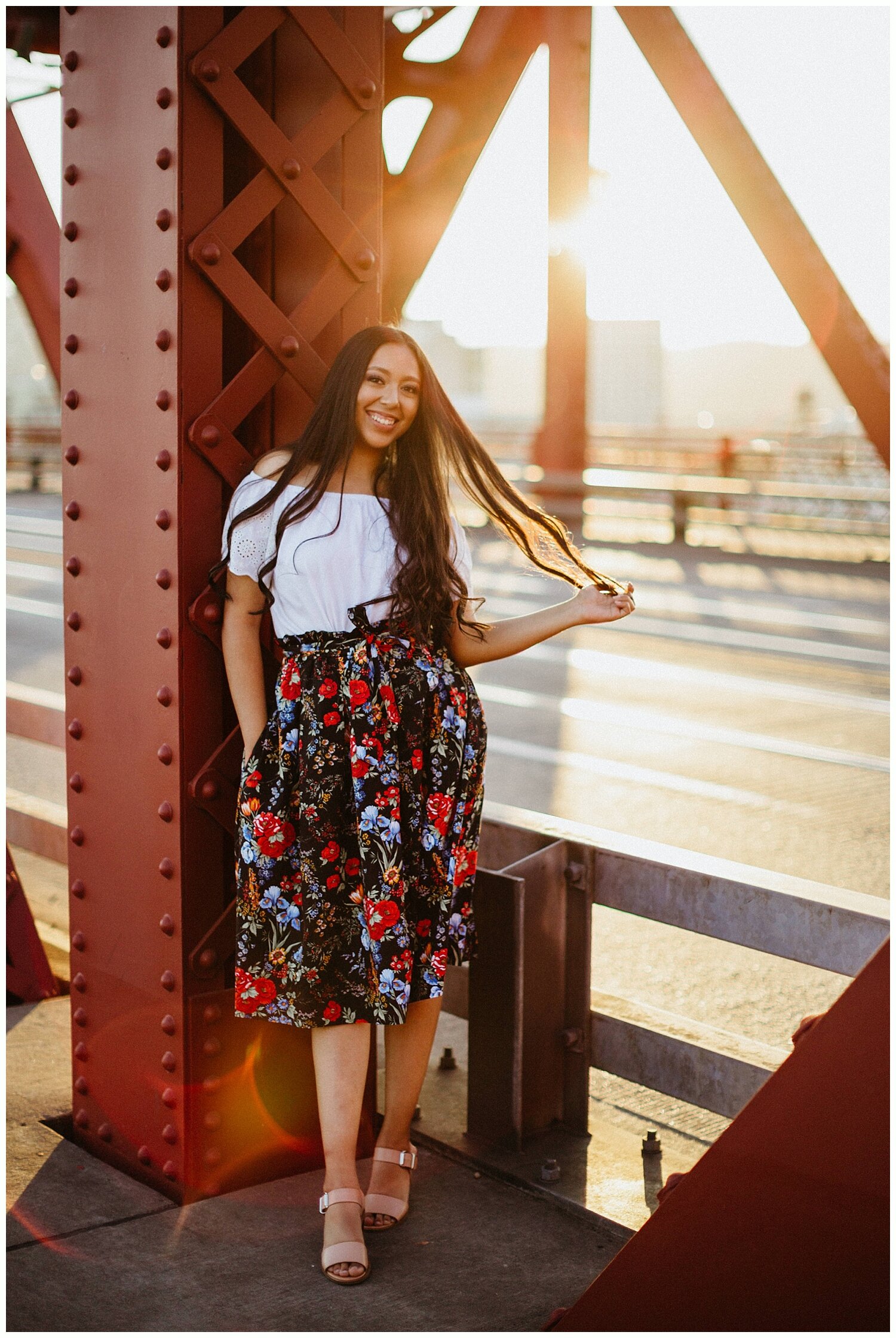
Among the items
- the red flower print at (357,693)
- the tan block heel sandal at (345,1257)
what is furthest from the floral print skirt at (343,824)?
the tan block heel sandal at (345,1257)

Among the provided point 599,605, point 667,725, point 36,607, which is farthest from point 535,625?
point 36,607

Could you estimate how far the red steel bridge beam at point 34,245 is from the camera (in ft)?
13.0

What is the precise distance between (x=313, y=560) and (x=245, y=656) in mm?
246

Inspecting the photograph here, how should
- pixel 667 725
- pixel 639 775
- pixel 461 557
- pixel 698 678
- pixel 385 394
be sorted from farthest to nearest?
pixel 698 678
pixel 667 725
pixel 639 775
pixel 461 557
pixel 385 394

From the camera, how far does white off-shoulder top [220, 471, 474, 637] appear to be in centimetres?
295

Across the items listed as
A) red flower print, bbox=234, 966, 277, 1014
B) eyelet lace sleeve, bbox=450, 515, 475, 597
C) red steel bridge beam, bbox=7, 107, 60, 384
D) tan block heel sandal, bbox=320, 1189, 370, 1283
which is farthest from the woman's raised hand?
red steel bridge beam, bbox=7, 107, 60, 384

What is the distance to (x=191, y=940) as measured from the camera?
10.1ft

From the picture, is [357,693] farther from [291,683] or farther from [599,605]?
[599,605]

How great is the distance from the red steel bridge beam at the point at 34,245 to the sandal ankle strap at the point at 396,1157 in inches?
86.5

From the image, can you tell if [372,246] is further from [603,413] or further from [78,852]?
[603,413]

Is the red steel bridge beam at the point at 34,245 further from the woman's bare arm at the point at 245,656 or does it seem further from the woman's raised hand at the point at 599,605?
the woman's raised hand at the point at 599,605

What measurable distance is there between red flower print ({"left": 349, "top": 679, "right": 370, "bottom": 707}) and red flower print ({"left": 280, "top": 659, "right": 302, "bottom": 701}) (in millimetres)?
106

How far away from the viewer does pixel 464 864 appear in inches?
121

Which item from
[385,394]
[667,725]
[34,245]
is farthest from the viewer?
[667,725]
